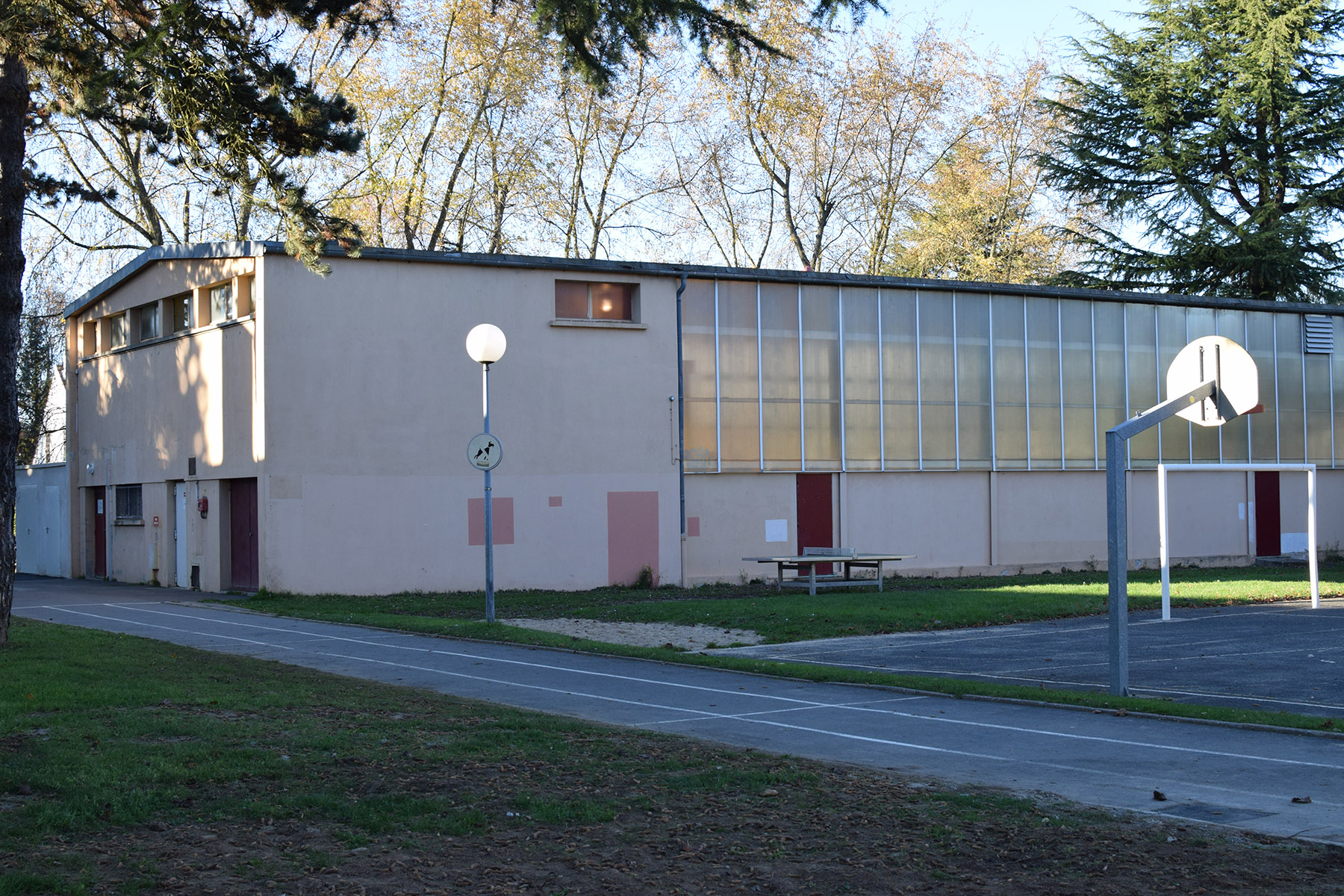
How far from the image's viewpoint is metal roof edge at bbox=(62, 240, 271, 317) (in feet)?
85.3

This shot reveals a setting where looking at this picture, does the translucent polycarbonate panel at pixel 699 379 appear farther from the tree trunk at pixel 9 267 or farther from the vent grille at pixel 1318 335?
the vent grille at pixel 1318 335

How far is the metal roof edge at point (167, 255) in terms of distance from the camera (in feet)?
85.3

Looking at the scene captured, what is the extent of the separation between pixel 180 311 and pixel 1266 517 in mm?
29067

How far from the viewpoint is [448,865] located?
569 cm

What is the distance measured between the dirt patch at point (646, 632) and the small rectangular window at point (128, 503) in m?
14.8

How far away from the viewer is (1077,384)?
112 ft

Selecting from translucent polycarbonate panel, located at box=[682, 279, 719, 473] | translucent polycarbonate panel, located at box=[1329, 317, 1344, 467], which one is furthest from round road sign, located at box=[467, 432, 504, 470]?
translucent polycarbonate panel, located at box=[1329, 317, 1344, 467]

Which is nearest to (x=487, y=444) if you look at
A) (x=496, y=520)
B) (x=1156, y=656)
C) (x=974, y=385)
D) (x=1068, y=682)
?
(x=1068, y=682)

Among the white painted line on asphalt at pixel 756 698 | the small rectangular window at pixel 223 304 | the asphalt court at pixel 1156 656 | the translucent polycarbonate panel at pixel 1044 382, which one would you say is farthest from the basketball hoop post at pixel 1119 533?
the translucent polycarbonate panel at pixel 1044 382

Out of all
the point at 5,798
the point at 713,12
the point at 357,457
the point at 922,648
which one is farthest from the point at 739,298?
the point at 5,798

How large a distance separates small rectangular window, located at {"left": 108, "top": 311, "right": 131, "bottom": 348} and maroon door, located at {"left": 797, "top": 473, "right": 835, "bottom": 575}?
1668 centimetres

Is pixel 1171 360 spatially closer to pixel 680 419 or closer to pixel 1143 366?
pixel 1143 366

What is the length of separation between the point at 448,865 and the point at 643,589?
22145mm

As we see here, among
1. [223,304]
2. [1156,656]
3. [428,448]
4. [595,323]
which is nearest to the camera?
[1156,656]
